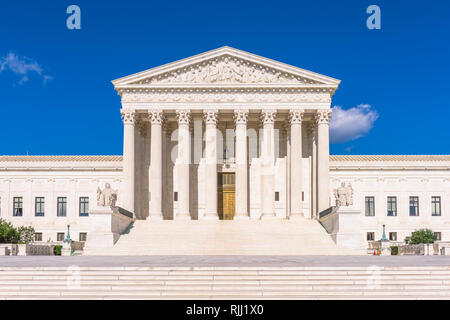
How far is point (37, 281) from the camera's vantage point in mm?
22156

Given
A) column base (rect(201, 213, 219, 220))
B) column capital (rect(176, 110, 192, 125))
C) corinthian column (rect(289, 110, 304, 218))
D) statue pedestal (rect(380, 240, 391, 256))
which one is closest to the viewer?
statue pedestal (rect(380, 240, 391, 256))

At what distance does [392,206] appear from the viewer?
219ft

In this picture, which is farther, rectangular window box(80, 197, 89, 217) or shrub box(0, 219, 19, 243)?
rectangular window box(80, 197, 89, 217)

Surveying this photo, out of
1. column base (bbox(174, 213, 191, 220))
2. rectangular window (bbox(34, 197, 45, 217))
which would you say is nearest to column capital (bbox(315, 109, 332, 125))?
column base (bbox(174, 213, 191, 220))

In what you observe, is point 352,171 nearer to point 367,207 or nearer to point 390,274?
point 367,207

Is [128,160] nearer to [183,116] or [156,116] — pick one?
[156,116]

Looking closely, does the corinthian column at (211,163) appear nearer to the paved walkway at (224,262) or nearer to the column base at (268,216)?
the column base at (268,216)

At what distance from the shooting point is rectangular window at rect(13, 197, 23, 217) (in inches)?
2613

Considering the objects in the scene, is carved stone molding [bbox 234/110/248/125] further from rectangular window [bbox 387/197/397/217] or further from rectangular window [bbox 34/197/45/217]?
rectangular window [bbox 34/197/45/217]

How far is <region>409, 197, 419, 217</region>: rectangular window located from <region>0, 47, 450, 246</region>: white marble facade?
0.58m

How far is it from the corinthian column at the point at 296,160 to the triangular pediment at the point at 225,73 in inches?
128

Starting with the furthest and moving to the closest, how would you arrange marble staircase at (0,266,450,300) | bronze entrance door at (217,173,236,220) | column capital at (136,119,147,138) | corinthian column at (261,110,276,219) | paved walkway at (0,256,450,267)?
bronze entrance door at (217,173,236,220) < column capital at (136,119,147,138) < corinthian column at (261,110,276,219) < paved walkway at (0,256,450,267) < marble staircase at (0,266,450,300)

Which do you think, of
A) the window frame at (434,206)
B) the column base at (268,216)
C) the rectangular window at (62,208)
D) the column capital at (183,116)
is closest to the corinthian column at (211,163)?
the column capital at (183,116)
